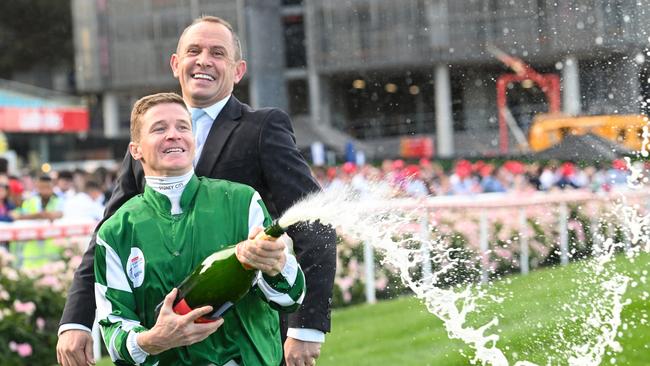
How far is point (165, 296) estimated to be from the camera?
2.90m

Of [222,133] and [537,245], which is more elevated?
[222,133]

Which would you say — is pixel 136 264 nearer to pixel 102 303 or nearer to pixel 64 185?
pixel 102 303

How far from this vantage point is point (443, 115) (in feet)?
136

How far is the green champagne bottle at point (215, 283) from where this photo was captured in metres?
2.77

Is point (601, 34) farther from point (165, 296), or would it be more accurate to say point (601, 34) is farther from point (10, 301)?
point (165, 296)

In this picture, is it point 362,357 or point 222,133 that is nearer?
point 222,133

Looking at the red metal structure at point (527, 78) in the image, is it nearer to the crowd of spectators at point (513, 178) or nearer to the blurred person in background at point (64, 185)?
the crowd of spectators at point (513, 178)

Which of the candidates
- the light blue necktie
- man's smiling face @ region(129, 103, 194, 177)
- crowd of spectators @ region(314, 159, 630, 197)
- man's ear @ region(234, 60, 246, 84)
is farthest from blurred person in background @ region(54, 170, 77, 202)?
man's smiling face @ region(129, 103, 194, 177)

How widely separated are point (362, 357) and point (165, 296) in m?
3.99

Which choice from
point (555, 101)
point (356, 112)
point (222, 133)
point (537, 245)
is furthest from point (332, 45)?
point (222, 133)

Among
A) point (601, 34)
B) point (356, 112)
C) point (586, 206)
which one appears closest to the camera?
point (601, 34)

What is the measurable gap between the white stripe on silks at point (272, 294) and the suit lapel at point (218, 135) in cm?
59

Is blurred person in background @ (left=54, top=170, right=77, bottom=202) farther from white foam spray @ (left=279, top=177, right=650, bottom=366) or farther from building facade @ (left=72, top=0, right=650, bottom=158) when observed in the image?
building facade @ (left=72, top=0, right=650, bottom=158)

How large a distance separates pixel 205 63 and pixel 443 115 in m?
38.6
